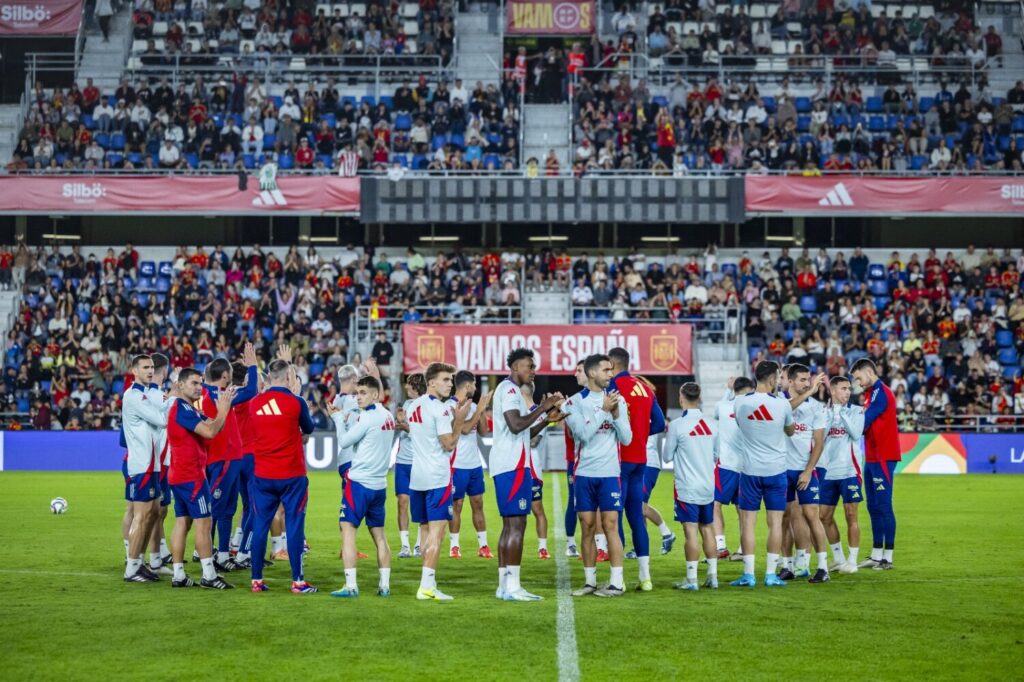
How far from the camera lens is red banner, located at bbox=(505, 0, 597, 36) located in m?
45.8

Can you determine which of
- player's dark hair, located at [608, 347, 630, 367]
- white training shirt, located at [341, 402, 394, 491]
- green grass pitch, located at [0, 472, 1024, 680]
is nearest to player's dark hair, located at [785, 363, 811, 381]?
player's dark hair, located at [608, 347, 630, 367]

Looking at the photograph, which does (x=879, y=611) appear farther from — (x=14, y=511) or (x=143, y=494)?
(x=14, y=511)

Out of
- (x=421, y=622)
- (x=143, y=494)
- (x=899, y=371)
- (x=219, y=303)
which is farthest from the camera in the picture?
(x=219, y=303)

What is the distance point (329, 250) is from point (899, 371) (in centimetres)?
1783

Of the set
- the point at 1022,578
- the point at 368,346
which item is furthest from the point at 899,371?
the point at 1022,578

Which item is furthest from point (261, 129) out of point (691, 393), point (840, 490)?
point (840, 490)

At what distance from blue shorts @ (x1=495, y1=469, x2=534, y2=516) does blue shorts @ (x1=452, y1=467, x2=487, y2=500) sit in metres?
3.26

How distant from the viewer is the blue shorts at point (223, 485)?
13742 millimetres

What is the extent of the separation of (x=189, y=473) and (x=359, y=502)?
186cm

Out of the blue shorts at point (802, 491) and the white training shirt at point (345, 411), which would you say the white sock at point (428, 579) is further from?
the blue shorts at point (802, 491)

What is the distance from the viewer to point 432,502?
1199 centimetres

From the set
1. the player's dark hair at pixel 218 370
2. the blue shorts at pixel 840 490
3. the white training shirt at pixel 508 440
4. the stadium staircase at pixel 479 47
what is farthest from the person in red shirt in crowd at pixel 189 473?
the stadium staircase at pixel 479 47

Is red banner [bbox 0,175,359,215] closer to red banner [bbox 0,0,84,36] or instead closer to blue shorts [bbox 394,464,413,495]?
red banner [bbox 0,0,84,36]

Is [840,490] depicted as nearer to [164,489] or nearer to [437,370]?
[437,370]
